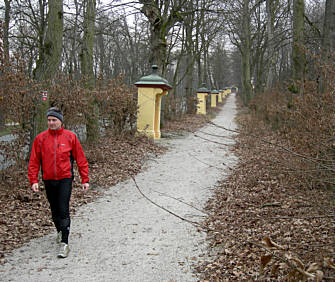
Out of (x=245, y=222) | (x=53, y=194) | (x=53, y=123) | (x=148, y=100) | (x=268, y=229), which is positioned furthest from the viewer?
(x=148, y=100)

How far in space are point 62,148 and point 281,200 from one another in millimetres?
3551

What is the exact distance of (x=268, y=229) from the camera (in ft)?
14.6

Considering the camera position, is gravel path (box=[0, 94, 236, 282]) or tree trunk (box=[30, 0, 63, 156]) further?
tree trunk (box=[30, 0, 63, 156])

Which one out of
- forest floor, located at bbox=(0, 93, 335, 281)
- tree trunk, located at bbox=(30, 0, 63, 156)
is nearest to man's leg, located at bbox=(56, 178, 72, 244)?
forest floor, located at bbox=(0, 93, 335, 281)

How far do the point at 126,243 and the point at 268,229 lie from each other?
190 centimetres

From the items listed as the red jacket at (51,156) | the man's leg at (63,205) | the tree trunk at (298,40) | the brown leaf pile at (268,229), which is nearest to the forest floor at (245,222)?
the brown leaf pile at (268,229)

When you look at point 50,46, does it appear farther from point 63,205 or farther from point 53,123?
point 63,205

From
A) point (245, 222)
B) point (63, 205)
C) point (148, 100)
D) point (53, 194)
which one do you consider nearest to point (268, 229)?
point (245, 222)

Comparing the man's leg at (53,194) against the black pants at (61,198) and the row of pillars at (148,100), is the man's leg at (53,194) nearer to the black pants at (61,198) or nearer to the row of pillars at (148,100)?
the black pants at (61,198)

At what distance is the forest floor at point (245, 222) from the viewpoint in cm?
288

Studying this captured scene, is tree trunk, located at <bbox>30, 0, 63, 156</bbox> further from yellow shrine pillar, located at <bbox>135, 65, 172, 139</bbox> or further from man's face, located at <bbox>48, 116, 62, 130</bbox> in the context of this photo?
yellow shrine pillar, located at <bbox>135, 65, 172, 139</bbox>

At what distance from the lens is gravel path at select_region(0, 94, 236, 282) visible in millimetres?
3779

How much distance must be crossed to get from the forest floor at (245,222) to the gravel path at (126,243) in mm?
86

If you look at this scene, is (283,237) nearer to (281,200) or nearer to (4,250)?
(281,200)
